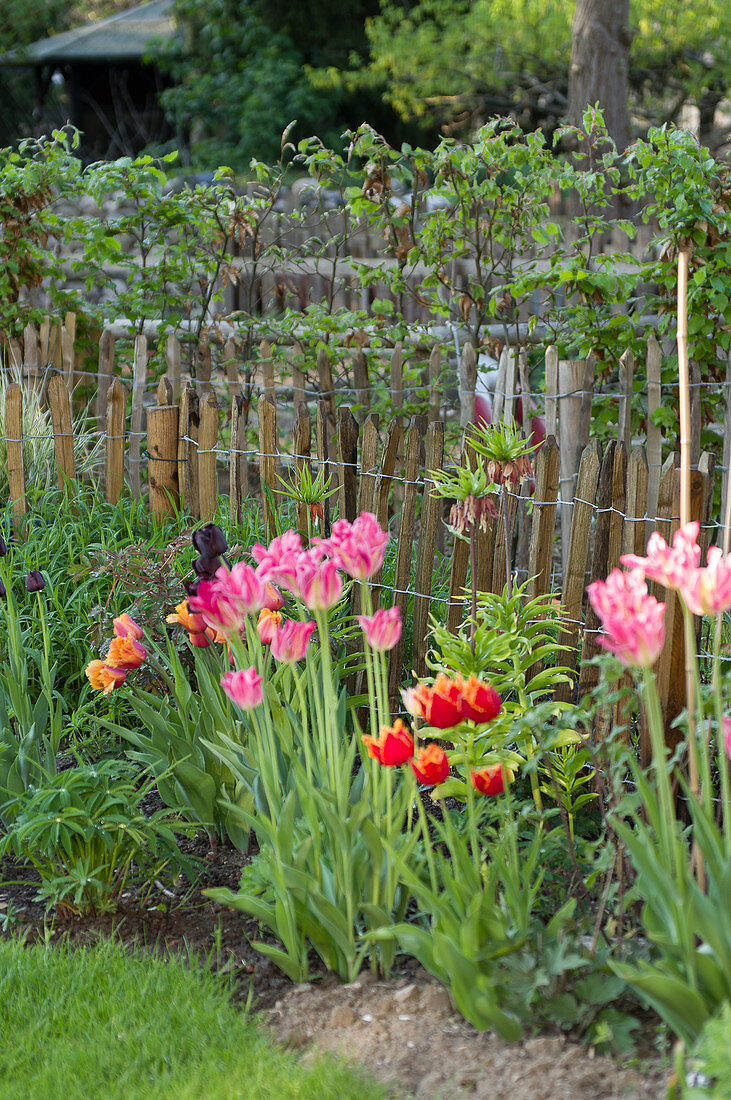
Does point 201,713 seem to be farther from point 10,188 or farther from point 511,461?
point 10,188

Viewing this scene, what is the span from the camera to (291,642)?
1.92 metres

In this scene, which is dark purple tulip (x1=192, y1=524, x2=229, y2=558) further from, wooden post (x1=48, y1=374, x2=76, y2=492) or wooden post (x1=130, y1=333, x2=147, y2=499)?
wooden post (x1=130, y1=333, x2=147, y2=499)

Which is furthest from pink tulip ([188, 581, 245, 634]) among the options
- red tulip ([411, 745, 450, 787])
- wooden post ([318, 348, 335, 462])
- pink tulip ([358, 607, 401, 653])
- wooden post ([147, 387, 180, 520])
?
wooden post ([318, 348, 335, 462])

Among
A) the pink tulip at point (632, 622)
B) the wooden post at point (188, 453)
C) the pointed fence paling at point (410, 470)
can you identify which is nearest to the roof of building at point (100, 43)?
the pointed fence paling at point (410, 470)

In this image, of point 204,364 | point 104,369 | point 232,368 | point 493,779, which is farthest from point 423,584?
point 104,369

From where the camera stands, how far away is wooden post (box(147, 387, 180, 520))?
3.68 m

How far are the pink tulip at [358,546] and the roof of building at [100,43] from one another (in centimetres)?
1798

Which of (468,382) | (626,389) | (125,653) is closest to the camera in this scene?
(125,653)

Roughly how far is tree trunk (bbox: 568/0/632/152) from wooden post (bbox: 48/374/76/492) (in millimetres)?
5984

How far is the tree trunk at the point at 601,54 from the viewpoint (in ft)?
26.8

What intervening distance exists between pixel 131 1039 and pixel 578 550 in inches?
62.0

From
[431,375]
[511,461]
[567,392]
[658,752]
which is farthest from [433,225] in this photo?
[658,752]

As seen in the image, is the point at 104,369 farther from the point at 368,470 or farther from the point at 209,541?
the point at 209,541

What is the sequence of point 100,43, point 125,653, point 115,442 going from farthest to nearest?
point 100,43, point 115,442, point 125,653
